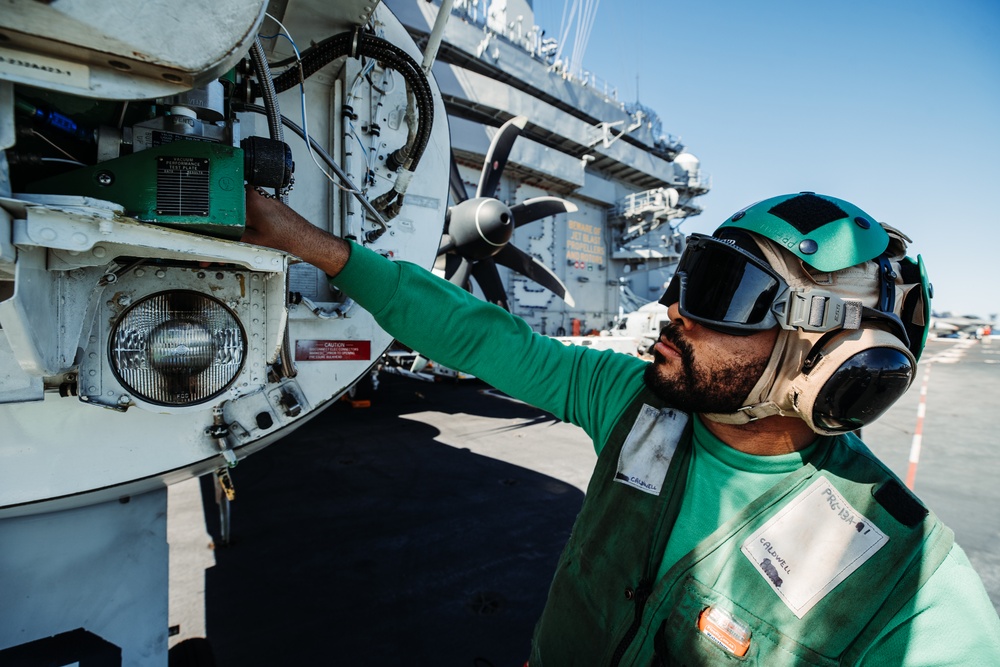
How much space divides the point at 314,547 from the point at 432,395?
22.7 feet

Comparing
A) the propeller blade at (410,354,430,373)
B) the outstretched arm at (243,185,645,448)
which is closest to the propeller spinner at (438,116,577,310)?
the propeller blade at (410,354,430,373)

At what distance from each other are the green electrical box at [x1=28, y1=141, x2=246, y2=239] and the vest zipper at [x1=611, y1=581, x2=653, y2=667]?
145cm

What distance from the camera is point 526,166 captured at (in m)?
15.4

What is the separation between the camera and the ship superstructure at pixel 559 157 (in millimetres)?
14898

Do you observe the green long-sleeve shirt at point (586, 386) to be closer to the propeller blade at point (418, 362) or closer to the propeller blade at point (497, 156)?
the propeller blade at point (418, 362)

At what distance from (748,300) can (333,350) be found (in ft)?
6.13

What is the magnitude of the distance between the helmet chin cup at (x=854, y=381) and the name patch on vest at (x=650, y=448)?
1.12ft

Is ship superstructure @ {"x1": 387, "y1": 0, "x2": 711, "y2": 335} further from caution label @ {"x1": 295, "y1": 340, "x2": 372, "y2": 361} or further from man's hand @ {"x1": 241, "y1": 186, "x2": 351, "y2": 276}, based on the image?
man's hand @ {"x1": 241, "y1": 186, "x2": 351, "y2": 276}

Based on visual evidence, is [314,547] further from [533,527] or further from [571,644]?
[571,644]

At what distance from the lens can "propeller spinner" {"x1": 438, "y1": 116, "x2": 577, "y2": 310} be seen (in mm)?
5789

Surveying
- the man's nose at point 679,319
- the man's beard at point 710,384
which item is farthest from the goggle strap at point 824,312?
the man's nose at point 679,319

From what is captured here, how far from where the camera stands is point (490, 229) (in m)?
5.75

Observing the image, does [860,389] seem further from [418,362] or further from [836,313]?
[418,362]

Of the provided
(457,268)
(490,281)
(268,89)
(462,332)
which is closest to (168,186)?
(268,89)
